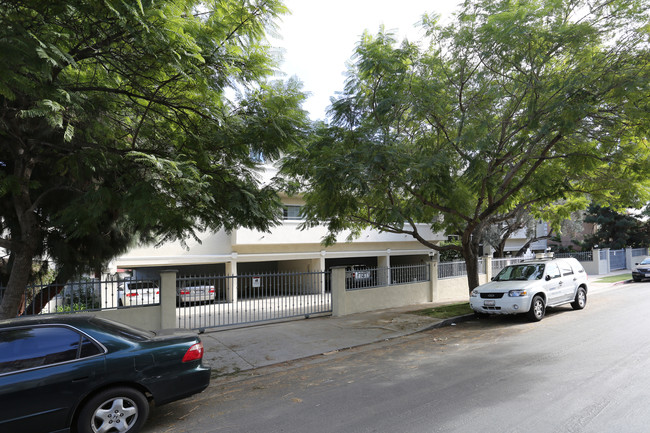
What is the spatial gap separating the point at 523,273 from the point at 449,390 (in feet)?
23.4

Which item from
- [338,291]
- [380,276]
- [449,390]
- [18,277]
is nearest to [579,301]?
[380,276]

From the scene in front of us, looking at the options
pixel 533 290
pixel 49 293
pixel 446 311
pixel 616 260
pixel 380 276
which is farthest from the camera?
pixel 616 260

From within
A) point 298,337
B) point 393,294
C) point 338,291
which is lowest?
point 298,337

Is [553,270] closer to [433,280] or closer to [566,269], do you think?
[566,269]

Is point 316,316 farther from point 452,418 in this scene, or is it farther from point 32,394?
point 32,394

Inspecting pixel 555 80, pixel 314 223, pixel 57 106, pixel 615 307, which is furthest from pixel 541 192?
pixel 57 106

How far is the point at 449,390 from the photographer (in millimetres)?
5211

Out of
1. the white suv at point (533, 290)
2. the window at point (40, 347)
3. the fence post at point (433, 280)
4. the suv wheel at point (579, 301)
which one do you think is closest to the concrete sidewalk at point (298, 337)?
the white suv at point (533, 290)

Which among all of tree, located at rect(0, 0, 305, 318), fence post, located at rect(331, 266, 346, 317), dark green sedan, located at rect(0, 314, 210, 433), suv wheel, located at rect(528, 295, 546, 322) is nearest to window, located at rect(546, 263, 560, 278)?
suv wheel, located at rect(528, 295, 546, 322)

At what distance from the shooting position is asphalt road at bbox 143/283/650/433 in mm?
4230

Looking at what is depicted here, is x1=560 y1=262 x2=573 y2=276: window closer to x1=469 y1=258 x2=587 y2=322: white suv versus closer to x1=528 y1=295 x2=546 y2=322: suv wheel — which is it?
x1=469 y1=258 x2=587 y2=322: white suv

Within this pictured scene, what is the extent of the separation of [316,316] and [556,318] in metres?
6.81

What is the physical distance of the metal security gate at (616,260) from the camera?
A: 27.0m

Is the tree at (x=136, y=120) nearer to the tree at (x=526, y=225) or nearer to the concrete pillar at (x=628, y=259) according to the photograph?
the tree at (x=526, y=225)
